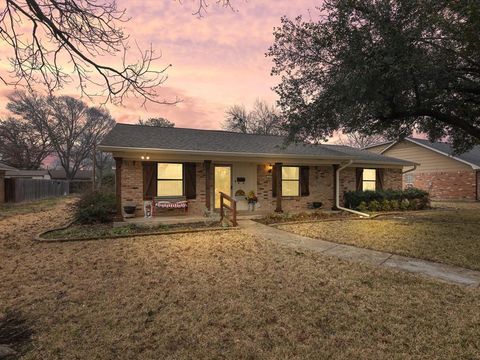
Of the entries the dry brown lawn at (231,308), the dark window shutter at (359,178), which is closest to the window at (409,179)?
the dark window shutter at (359,178)

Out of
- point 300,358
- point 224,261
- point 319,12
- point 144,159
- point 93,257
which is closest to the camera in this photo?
point 300,358

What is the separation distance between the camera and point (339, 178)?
13.9 meters

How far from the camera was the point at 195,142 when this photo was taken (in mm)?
11852

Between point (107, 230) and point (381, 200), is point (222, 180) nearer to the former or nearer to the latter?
point (107, 230)

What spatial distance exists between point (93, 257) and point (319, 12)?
901 cm

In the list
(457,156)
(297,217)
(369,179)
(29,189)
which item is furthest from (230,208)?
(29,189)

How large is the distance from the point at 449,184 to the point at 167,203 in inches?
820

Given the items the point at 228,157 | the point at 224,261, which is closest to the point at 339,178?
the point at 228,157

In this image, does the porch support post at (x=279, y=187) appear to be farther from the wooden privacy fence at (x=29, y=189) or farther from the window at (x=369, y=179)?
the wooden privacy fence at (x=29, y=189)

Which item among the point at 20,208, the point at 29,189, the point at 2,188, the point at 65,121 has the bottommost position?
the point at 20,208

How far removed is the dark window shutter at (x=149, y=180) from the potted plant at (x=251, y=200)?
→ 3.91 metres

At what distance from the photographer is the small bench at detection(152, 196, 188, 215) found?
1027 cm

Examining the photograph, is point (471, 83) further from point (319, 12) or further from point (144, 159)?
point (144, 159)

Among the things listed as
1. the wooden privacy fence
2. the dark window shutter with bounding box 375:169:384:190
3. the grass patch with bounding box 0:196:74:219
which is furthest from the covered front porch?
the wooden privacy fence
